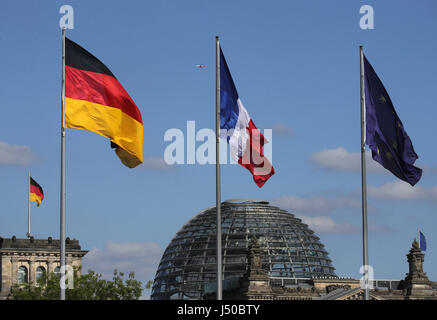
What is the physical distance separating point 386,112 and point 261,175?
760 centimetres

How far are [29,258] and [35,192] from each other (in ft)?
96.7

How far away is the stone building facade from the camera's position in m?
142

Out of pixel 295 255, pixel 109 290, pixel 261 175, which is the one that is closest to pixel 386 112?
pixel 261 175

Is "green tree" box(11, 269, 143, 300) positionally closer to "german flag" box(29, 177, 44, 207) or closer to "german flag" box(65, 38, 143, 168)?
"german flag" box(29, 177, 44, 207)

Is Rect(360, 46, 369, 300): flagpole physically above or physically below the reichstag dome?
above

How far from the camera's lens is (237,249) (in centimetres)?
17162

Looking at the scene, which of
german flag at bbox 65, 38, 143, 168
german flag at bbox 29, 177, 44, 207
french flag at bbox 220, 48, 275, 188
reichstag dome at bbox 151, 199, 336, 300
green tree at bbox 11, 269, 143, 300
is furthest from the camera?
reichstag dome at bbox 151, 199, 336, 300

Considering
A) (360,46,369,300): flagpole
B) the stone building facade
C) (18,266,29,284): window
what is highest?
(360,46,369,300): flagpole

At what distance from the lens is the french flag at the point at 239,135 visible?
50875mm

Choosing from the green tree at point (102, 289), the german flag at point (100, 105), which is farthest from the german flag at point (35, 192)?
the german flag at point (100, 105)

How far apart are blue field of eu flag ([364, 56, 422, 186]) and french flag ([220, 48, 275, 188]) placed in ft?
17.5

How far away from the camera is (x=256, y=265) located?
136250 millimetres

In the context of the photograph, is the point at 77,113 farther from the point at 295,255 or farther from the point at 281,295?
the point at 295,255

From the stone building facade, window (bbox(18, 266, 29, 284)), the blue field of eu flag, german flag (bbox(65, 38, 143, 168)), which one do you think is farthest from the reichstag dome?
german flag (bbox(65, 38, 143, 168))
